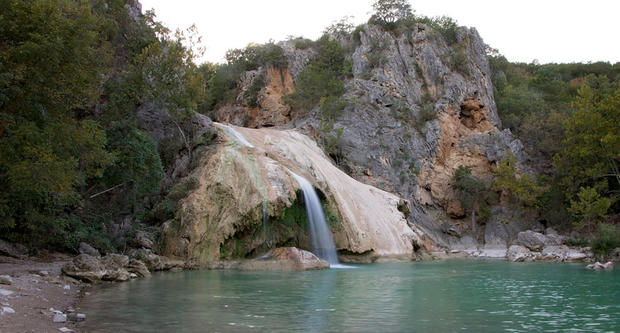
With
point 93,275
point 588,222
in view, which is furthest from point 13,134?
point 588,222

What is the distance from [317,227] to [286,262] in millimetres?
4164

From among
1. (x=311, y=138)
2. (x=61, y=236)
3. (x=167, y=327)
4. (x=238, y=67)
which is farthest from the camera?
(x=238, y=67)

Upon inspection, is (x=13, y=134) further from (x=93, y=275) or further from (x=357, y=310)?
(x=357, y=310)

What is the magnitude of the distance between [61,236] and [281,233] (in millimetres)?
9461

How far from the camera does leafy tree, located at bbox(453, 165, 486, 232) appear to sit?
40.5 m

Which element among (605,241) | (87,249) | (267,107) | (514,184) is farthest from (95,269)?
(267,107)

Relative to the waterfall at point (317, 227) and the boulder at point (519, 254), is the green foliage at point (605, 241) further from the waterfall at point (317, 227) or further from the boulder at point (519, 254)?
the waterfall at point (317, 227)

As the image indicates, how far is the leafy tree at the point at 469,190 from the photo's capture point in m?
40.5

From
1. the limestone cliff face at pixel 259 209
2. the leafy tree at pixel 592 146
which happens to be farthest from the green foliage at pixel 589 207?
the limestone cliff face at pixel 259 209

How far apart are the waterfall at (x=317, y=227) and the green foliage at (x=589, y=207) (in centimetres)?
1989

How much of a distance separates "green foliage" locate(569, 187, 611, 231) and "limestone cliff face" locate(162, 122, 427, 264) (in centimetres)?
1319

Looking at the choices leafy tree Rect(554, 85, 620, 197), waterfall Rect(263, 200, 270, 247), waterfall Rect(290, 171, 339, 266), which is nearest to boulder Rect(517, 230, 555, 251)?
leafy tree Rect(554, 85, 620, 197)

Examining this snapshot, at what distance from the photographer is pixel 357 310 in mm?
10320

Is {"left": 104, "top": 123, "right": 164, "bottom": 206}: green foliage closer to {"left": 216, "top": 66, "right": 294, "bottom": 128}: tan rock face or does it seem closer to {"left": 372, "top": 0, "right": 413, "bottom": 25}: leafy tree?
{"left": 216, "top": 66, "right": 294, "bottom": 128}: tan rock face
